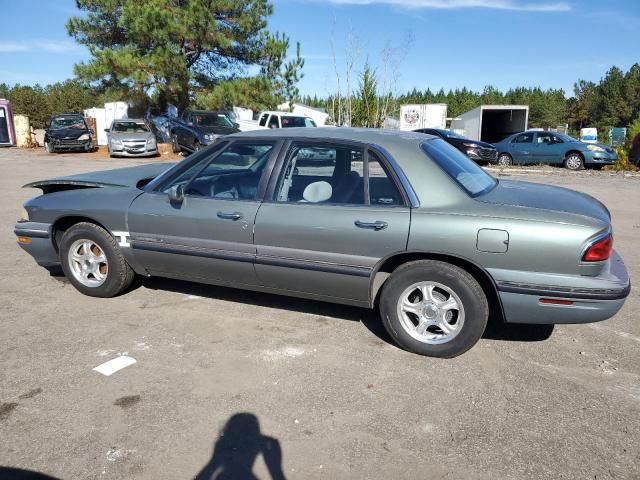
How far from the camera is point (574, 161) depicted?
17.7 m

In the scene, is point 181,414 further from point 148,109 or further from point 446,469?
point 148,109

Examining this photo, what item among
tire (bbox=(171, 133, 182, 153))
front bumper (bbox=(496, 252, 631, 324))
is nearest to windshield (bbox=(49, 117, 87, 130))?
tire (bbox=(171, 133, 182, 153))

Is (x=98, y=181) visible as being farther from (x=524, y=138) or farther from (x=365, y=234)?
(x=524, y=138)

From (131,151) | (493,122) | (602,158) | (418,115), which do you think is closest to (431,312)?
(602,158)

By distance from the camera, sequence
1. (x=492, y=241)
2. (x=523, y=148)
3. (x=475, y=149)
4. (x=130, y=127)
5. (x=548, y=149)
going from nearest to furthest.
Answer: (x=492, y=241) → (x=475, y=149) → (x=548, y=149) → (x=523, y=148) → (x=130, y=127)

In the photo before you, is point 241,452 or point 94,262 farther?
point 94,262

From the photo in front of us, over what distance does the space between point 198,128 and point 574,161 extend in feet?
44.0

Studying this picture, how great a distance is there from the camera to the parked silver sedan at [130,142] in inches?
781

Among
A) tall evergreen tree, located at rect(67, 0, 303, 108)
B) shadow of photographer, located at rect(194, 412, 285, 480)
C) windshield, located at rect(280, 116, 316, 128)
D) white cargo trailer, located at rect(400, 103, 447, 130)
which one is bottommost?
shadow of photographer, located at rect(194, 412, 285, 480)

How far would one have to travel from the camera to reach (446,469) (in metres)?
2.47

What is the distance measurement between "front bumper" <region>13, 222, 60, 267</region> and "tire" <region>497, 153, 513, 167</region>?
1715 centimetres

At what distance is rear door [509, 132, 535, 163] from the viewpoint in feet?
60.8

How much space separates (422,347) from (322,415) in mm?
999

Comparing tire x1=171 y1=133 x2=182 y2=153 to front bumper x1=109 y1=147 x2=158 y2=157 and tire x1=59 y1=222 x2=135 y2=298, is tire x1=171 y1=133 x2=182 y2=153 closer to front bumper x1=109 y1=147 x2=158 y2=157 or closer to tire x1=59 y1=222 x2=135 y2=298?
front bumper x1=109 y1=147 x2=158 y2=157
